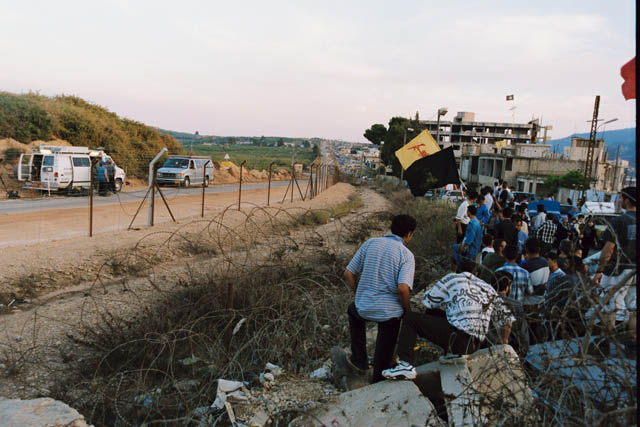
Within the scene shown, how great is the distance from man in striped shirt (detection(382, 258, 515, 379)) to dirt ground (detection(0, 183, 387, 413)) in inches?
30.5

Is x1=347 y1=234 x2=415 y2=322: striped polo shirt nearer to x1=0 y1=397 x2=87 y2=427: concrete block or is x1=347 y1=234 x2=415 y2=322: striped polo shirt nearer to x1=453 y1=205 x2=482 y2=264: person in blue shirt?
x1=0 y1=397 x2=87 y2=427: concrete block

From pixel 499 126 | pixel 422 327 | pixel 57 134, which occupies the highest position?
pixel 499 126

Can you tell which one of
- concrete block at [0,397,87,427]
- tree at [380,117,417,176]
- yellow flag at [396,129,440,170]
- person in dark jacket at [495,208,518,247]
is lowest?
concrete block at [0,397,87,427]

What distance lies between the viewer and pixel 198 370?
474 cm

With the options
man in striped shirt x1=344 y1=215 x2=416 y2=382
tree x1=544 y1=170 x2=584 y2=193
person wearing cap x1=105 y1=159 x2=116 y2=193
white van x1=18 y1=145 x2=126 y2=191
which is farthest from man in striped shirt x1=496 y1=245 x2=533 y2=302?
tree x1=544 y1=170 x2=584 y2=193

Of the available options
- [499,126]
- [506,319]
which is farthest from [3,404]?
[499,126]

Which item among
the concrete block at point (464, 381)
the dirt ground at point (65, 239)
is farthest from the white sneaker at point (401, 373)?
the dirt ground at point (65, 239)

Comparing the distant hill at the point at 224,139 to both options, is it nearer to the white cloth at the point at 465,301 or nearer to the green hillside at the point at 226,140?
the green hillside at the point at 226,140

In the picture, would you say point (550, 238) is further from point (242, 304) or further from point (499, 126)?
point (499, 126)

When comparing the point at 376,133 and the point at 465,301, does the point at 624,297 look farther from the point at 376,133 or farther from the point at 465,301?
the point at 376,133

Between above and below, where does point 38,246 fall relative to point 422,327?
below

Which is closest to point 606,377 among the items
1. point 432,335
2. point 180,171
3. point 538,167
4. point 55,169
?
point 432,335

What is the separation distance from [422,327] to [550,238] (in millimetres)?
6261

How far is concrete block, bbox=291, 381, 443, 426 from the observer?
3533mm
